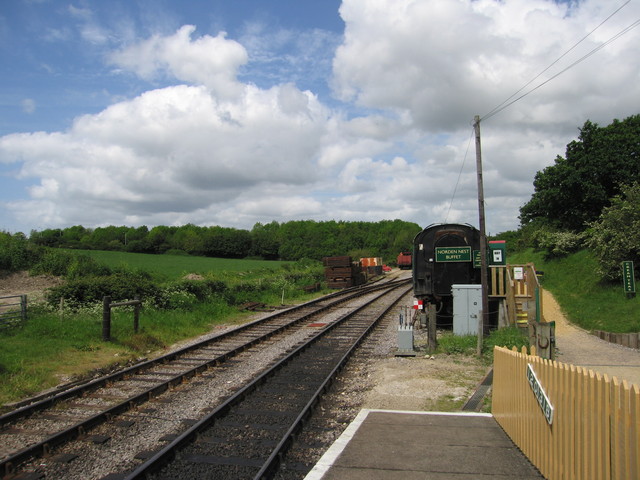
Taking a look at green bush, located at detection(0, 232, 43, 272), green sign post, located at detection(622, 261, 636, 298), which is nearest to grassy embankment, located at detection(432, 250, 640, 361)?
green sign post, located at detection(622, 261, 636, 298)

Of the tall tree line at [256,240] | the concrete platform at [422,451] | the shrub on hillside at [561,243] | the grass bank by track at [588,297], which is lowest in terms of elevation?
the concrete platform at [422,451]

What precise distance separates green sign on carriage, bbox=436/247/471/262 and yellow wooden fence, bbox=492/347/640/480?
35.5 feet

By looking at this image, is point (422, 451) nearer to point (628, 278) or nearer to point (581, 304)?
point (628, 278)

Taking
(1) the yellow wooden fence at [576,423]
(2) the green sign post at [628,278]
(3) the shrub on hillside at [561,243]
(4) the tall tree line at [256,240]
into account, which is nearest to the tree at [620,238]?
(2) the green sign post at [628,278]

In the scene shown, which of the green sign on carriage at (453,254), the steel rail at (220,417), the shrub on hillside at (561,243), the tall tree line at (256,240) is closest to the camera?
the steel rail at (220,417)

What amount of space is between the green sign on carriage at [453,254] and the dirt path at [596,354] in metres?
3.72

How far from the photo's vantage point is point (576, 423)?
3.92 metres

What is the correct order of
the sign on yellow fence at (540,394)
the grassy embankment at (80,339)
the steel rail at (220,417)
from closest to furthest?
the sign on yellow fence at (540,394)
the steel rail at (220,417)
the grassy embankment at (80,339)

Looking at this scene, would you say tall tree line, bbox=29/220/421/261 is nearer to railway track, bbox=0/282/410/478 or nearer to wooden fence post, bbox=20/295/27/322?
wooden fence post, bbox=20/295/27/322

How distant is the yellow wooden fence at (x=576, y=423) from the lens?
323 cm

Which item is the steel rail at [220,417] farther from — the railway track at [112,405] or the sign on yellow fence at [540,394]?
the sign on yellow fence at [540,394]

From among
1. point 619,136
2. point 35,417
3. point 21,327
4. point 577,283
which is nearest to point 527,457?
point 35,417

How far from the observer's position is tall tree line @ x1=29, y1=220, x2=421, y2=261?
9787cm

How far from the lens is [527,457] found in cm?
499
